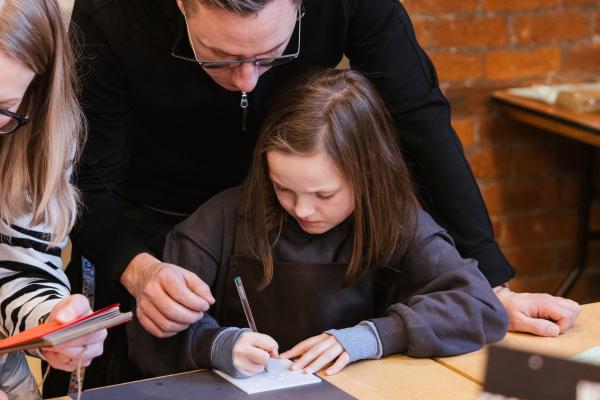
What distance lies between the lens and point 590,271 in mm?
3336

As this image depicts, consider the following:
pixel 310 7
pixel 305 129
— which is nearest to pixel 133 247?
pixel 305 129

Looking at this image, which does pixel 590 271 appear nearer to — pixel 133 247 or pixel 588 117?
pixel 588 117

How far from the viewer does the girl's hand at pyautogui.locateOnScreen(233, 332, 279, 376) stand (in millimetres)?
1402

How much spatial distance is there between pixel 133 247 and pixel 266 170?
28 centimetres

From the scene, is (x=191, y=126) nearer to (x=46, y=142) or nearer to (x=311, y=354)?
(x=46, y=142)

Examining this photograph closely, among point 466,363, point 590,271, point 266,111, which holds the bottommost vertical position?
point 590,271

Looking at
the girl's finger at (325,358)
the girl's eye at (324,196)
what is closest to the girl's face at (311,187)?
the girl's eye at (324,196)

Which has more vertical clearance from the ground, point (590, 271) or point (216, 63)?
point (216, 63)

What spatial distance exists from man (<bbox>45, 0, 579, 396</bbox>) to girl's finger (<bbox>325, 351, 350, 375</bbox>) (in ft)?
0.93

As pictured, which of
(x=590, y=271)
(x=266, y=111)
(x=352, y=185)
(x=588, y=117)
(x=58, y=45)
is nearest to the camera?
(x=58, y=45)

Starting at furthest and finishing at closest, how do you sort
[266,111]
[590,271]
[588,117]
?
[590,271], [588,117], [266,111]

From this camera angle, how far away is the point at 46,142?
146 cm

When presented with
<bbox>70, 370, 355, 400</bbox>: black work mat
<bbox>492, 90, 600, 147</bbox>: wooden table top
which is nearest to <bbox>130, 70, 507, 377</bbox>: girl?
<bbox>70, 370, 355, 400</bbox>: black work mat

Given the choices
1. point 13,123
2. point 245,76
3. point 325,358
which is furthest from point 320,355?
point 13,123
